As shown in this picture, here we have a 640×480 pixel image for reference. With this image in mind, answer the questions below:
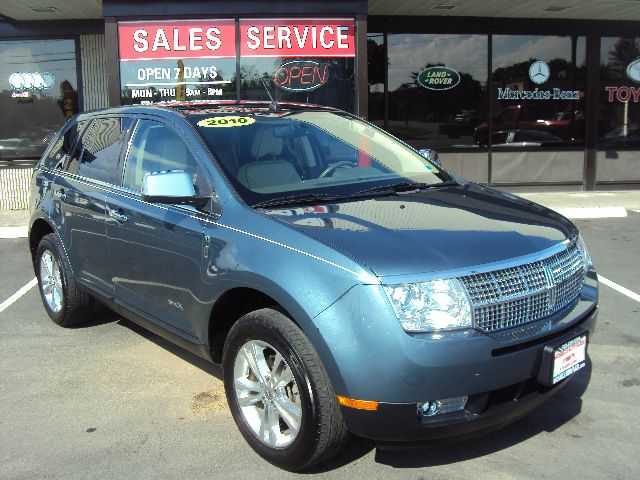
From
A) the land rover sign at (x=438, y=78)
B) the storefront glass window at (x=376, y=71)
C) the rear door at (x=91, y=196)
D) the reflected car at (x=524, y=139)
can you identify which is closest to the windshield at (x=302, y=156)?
the rear door at (x=91, y=196)

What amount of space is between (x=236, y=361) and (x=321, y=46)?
827 cm

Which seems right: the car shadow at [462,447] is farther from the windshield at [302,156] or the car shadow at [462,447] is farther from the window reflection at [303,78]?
the window reflection at [303,78]

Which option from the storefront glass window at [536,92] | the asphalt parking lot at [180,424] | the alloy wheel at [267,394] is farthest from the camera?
the storefront glass window at [536,92]

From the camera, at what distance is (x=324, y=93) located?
10852 millimetres

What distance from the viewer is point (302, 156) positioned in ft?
13.0

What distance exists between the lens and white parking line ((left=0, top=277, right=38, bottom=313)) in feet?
19.6

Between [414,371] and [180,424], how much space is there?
166cm

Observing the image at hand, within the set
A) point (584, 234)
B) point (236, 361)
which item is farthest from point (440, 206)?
point (584, 234)

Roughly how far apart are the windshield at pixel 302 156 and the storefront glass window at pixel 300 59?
6.41 metres

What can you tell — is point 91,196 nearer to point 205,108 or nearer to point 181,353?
point 205,108

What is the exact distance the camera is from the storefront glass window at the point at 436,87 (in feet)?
40.0

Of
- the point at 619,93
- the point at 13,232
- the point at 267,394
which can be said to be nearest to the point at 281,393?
the point at 267,394

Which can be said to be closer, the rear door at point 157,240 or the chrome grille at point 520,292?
the chrome grille at point 520,292

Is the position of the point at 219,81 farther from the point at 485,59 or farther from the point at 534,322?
the point at 534,322
